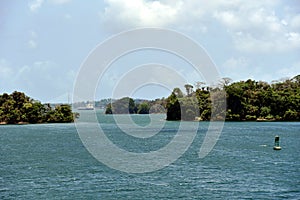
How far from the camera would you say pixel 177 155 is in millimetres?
42344

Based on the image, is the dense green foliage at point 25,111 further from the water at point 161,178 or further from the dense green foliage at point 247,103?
the water at point 161,178

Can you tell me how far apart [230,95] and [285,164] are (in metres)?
78.1

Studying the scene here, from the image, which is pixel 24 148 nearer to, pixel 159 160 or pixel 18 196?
pixel 159 160

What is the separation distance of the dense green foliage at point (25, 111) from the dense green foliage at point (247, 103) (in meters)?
35.3

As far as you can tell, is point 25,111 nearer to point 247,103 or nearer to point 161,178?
point 247,103

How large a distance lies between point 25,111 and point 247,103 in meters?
59.0

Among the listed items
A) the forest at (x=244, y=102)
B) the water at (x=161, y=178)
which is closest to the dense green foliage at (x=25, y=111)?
the forest at (x=244, y=102)

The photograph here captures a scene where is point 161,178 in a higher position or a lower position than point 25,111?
lower

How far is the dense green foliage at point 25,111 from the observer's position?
11588cm

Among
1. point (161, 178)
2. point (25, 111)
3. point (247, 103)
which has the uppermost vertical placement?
point (247, 103)

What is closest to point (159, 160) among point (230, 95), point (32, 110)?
point (230, 95)

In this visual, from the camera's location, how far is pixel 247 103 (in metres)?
114

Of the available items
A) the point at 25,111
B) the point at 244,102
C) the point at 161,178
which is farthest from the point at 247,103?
the point at 161,178

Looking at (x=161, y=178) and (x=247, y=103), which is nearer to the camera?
(x=161, y=178)
